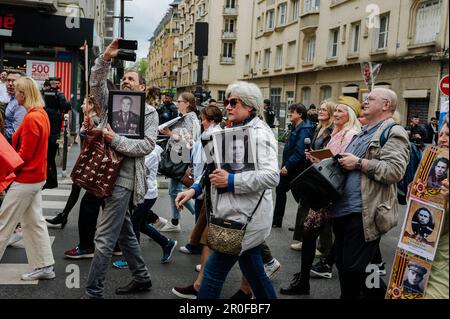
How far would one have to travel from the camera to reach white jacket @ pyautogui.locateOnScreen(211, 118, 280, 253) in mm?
3191

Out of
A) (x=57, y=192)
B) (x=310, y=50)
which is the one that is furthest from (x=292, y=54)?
(x=57, y=192)

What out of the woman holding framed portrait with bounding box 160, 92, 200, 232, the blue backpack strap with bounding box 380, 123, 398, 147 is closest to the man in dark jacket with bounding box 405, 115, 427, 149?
the woman holding framed portrait with bounding box 160, 92, 200, 232

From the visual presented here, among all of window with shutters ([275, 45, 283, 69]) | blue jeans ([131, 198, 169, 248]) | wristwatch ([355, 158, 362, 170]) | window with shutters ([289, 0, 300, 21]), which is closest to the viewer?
wristwatch ([355, 158, 362, 170])

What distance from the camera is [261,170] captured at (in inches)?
128

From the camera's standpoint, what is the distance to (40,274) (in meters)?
4.71

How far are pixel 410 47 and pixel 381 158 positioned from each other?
18.3 metres

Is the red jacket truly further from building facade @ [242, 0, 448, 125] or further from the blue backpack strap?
building facade @ [242, 0, 448, 125]

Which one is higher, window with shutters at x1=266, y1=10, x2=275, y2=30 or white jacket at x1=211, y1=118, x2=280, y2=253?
window with shutters at x1=266, y1=10, x2=275, y2=30

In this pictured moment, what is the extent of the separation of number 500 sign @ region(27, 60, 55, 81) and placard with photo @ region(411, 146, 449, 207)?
1563cm

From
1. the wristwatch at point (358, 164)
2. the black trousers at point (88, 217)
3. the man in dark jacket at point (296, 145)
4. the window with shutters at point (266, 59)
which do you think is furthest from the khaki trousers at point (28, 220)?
the window with shutters at point (266, 59)

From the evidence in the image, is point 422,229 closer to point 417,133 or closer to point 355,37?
point 417,133

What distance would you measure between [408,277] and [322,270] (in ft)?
6.73

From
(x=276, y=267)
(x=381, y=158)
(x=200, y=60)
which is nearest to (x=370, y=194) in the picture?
(x=381, y=158)

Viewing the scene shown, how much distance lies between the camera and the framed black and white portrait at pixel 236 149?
3271mm
